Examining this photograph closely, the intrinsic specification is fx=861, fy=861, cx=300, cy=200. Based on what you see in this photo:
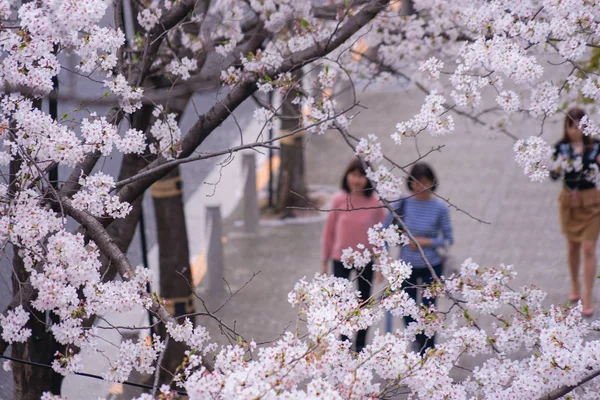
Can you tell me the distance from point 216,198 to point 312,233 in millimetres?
1808

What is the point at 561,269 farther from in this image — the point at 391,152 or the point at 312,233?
the point at 391,152

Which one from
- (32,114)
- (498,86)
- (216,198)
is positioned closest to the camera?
(32,114)

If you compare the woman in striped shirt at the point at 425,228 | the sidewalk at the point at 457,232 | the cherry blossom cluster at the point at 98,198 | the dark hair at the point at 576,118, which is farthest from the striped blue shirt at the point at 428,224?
the cherry blossom cluster at the point at 98,198

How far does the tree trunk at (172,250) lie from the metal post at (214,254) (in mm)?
1785

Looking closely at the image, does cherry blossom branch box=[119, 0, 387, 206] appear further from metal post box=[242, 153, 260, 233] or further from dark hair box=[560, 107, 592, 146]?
metal post box=[242, 153, 260, 233]

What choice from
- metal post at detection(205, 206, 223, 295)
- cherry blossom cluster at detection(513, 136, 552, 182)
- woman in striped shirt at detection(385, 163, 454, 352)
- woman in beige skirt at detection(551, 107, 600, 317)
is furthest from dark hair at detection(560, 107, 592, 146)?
metal post at detection(205, 206, 223, 295)

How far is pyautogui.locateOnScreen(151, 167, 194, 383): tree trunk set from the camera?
6.92m

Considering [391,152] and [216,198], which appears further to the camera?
[391,152]

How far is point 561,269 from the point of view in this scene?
9.05 meters

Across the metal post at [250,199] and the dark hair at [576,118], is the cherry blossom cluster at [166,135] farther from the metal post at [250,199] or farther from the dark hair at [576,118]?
the metal post at [250,199]

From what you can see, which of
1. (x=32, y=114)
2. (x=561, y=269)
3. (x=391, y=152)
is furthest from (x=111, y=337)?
(x=391, y=152)

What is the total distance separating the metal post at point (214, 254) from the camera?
897 centimetres

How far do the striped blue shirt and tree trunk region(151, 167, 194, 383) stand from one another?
5.79 feet

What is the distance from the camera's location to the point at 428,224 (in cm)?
661
